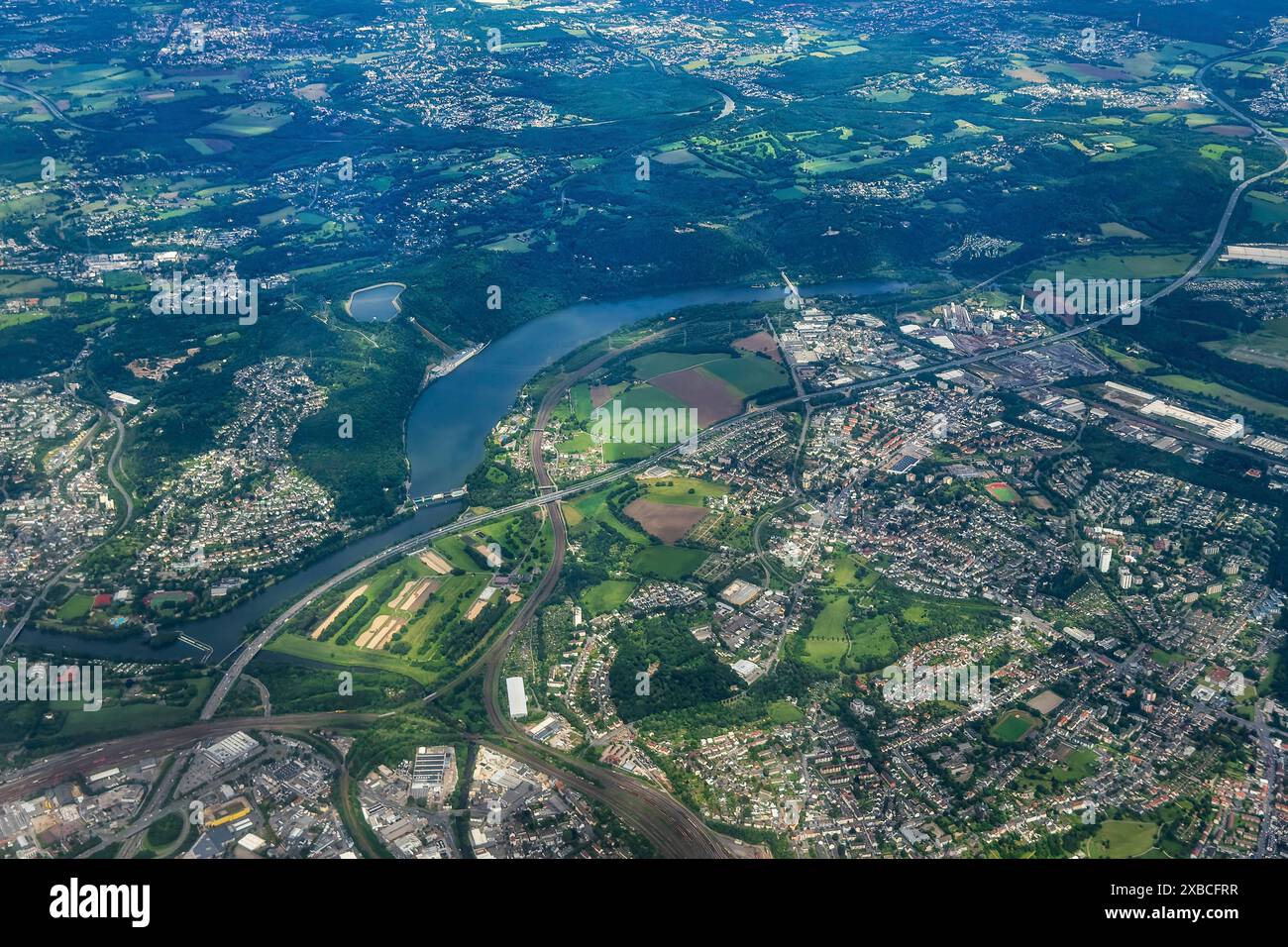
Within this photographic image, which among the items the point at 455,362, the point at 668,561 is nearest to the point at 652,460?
the point at 668,561

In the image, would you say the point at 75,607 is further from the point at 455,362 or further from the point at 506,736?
the point at 455,362

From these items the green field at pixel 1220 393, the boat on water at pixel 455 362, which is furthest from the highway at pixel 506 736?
the green field at pixel 1220 393

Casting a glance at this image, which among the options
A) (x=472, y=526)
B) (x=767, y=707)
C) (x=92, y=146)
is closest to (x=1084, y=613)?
(x=767, y=707)

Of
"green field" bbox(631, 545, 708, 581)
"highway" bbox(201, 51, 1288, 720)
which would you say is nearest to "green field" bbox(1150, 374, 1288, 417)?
"highway" bbox(201, 51, 1288, 720)

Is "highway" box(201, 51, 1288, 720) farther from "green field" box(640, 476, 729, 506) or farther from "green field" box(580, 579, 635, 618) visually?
"green field" box(580, 579, 635, 618)

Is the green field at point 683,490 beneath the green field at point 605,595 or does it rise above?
above

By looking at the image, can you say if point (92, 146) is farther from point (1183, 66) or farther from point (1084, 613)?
point (1183, 66)

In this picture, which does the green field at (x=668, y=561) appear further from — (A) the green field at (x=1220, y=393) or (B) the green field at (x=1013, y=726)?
(A) the green field at (x=1220, y=393)

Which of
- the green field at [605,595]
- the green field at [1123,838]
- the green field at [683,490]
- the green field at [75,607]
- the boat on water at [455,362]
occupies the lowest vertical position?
the green field at [75,607]
